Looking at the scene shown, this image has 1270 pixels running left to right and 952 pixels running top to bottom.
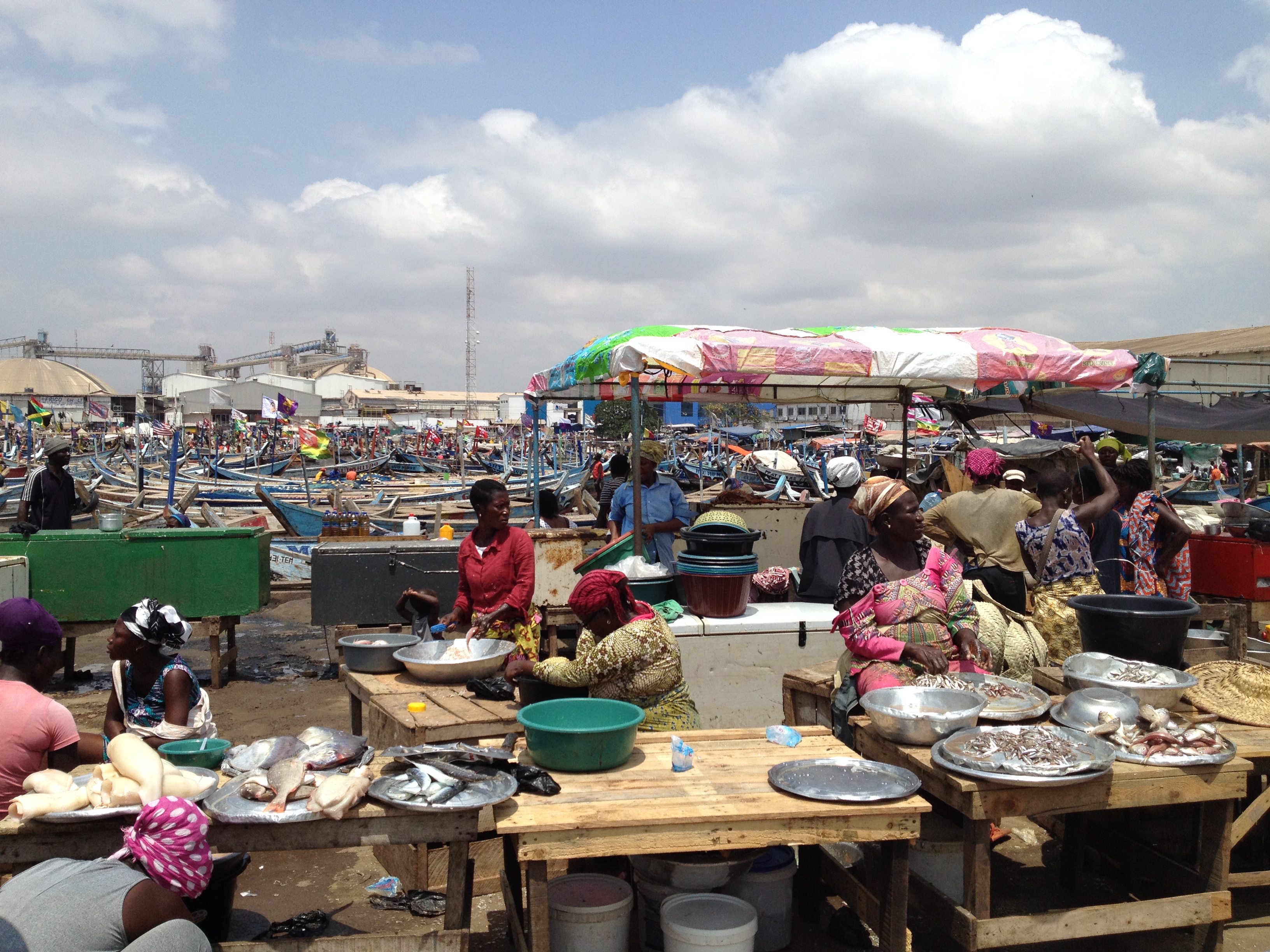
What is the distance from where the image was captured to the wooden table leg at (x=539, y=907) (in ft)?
8.73

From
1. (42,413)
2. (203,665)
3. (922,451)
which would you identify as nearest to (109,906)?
(203,665)

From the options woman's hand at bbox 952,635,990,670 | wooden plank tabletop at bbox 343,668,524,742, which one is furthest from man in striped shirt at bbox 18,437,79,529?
woman's hand at bbox 952,635,990,670

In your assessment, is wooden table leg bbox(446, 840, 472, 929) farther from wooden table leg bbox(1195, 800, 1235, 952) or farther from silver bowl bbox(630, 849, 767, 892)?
wooden table leg bbox(1195, 800, 1235, 952)

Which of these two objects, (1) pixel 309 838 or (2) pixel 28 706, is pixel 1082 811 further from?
(2) pixel 28 706

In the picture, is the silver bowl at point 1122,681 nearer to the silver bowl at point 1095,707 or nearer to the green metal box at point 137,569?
the silver bowl at point 1095,707

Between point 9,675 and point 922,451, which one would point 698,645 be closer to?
point 9,675

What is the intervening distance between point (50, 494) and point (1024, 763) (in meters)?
9.63

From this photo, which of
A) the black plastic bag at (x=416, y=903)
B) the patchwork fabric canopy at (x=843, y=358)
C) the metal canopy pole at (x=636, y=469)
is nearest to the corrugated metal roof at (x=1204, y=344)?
the patchwork fabric canopy at (x=843, y=358)

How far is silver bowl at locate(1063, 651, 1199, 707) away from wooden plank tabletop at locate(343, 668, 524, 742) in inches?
92.7

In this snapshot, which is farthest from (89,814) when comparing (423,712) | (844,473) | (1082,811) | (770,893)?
(844,473)

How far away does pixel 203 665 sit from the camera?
870 cm

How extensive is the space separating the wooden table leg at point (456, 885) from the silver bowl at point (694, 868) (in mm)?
648

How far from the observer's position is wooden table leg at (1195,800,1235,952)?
3148 millimetres

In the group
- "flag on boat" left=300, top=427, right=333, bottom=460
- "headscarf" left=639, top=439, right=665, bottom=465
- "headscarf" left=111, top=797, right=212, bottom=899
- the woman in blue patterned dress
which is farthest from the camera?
"flag on boat" left=300, top=427, right=333, bottom=460
